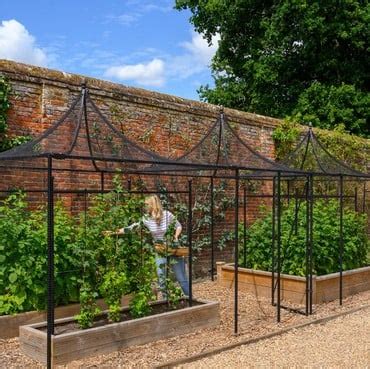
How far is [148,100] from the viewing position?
956 cm

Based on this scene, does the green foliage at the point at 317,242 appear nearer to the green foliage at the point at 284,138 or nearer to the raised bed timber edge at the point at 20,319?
the green foliage at the point at 284,138

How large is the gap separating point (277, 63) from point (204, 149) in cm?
1323

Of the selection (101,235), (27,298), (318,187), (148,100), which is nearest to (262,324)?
(101,235)

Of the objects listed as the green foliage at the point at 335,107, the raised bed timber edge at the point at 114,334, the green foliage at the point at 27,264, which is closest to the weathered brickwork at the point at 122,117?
the green foliage at the point at 27,264

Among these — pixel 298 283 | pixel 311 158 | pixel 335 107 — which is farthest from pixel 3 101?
pixel 335 107

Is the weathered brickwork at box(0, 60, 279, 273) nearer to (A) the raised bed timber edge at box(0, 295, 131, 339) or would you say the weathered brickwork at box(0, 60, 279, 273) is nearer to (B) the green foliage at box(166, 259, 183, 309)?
(A) the raised bed timber edge at box(0, 295, 131, 339)

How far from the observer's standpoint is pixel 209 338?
612cm

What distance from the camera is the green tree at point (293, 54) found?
1997 centimetres

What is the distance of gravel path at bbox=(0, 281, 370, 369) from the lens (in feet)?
17.1

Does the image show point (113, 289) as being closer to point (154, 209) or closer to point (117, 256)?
point (117, 256)

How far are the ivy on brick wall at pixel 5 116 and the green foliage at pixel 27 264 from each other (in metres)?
1.40

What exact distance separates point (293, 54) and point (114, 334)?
1815 centimetres

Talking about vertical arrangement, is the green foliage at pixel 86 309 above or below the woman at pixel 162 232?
below

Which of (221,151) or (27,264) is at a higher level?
(221,151)
